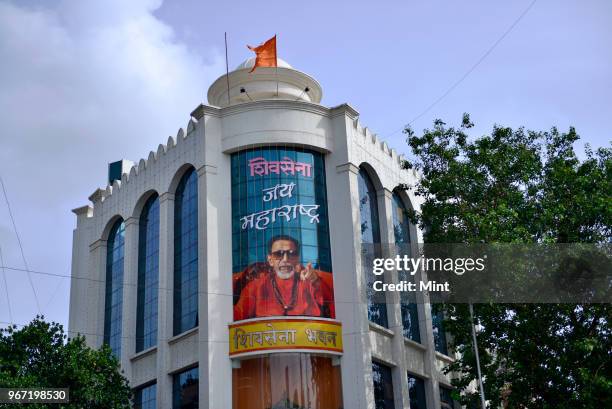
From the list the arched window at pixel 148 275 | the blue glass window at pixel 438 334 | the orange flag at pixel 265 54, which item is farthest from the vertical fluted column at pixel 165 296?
the blue glass window at pixel 438 334

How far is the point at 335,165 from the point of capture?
38438 mm

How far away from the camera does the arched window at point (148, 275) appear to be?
40312mm

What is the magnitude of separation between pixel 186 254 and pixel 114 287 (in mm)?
7936

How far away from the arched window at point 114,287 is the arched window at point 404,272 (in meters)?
15.4

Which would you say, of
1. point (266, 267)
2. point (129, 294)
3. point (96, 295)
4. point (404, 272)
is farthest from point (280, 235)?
point (96, 295)

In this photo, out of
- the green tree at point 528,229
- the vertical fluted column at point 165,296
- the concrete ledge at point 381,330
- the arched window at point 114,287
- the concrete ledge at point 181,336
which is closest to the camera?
the green tree at point 528,229

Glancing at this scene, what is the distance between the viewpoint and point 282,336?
33.9 m

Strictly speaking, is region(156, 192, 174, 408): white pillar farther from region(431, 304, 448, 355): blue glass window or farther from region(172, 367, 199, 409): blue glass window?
region(431, 304, 448, 355): blue glass window

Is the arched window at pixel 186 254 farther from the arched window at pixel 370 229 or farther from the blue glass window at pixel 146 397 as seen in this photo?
the arched window at pixel 370 229

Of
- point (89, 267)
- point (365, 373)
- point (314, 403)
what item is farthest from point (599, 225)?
point (89, 267)

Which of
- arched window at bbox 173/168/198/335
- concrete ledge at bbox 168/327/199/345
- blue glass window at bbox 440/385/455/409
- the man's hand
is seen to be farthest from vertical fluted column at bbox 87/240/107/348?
blue glass window at bbox 440/385/455/409

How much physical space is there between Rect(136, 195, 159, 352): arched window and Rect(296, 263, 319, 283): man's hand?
344 inches

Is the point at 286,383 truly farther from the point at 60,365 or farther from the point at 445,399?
the point at 445,399

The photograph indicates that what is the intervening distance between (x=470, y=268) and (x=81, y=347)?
1666 cm
